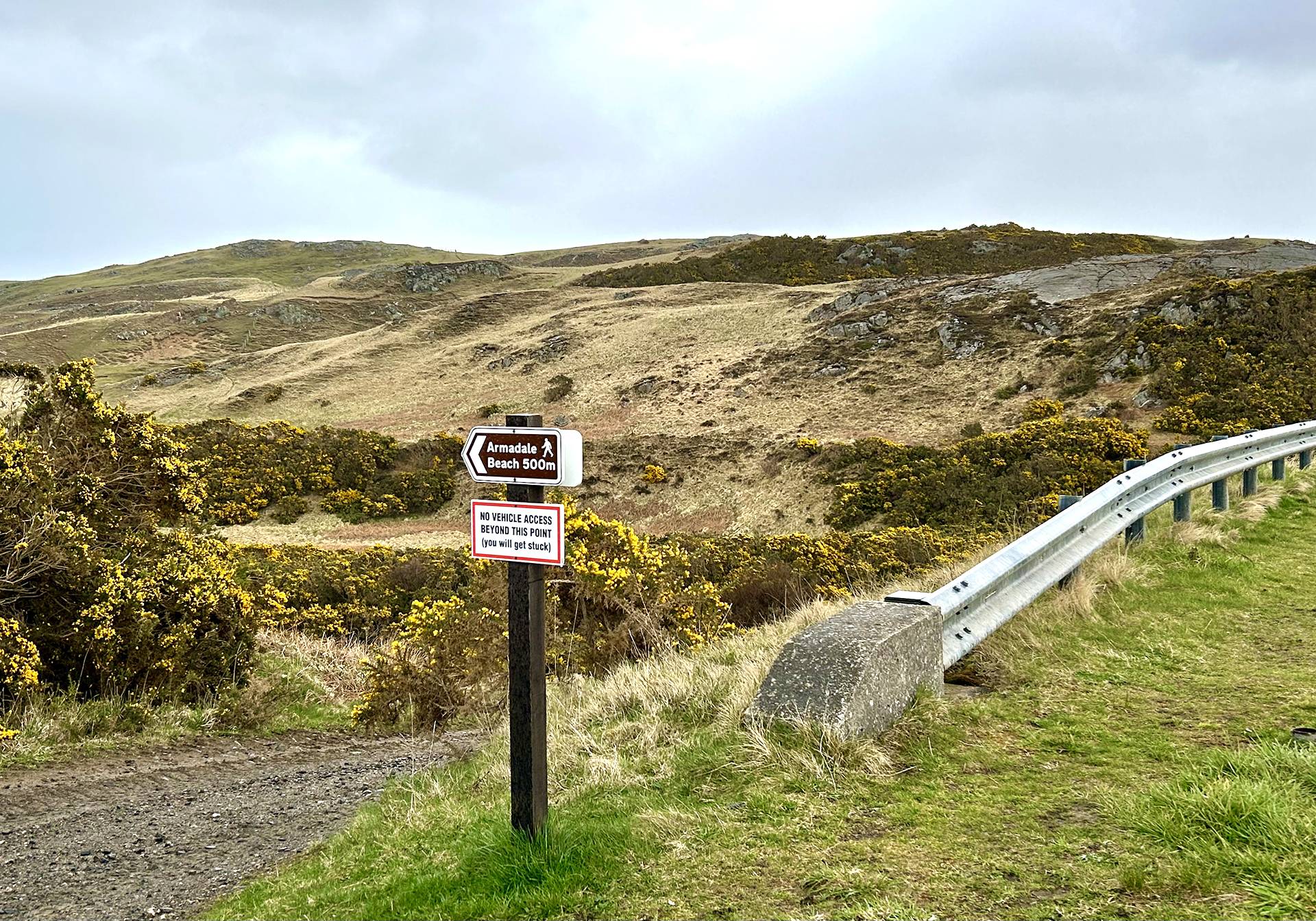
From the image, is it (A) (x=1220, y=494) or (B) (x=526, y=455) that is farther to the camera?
(A) (x=1220, y=494)

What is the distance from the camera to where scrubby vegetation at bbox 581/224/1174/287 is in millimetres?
53188

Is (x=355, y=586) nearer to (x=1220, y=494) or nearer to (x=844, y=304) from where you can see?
(x=1220, y=494)

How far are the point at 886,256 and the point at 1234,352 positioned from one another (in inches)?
1324

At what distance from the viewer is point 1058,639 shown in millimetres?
5465

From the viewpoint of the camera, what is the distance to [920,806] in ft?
11.1

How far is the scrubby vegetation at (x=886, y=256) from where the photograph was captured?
53188mm

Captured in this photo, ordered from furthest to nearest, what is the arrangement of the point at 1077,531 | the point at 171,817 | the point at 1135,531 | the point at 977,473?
1. the point at 977,473
2. the point at 1135,531
3. the point at 1077,531
4. the point at 171,817

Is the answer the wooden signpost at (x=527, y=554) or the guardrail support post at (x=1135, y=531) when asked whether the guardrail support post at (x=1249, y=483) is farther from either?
the wooden signpost at (x=527, y=554)

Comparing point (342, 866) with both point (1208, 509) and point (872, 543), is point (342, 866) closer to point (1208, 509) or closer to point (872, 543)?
point (1208, 509)

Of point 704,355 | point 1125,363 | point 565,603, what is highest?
point 704,355

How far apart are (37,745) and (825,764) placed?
6.06 m

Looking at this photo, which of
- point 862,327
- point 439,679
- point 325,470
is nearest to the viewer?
point 439,679

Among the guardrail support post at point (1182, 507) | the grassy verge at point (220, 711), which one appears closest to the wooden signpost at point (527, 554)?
the grassy verge at point (220, 711)

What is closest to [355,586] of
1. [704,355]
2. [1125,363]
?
[1125,363]
